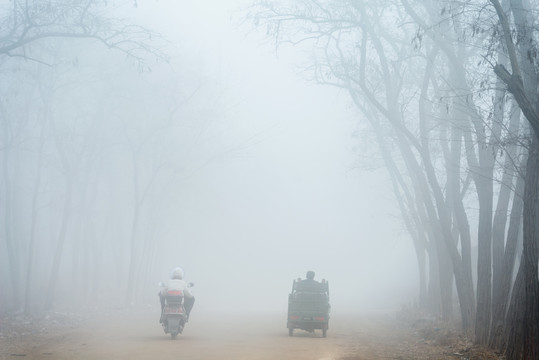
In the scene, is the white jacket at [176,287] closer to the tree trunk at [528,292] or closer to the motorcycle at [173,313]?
the motorcycle at [173,313]

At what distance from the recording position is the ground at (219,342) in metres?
13.8

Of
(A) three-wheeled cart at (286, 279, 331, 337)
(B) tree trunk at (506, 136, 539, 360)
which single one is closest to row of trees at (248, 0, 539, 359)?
(B) tree trunk at (506, 136, 539, 360)

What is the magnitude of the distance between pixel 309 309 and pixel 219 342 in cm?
462

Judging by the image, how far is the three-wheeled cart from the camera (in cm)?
2030

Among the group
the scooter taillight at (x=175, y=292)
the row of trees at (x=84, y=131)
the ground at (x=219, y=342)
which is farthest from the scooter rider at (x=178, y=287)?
the row of trees at (x=84, y=131)

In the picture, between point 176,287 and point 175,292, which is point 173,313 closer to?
point 175,292

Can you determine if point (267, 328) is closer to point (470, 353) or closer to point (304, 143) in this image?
point (470, 353)

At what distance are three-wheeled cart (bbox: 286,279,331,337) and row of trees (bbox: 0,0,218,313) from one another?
8.73m

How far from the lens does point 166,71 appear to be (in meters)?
35.2

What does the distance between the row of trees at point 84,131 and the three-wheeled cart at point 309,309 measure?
28.6 feet

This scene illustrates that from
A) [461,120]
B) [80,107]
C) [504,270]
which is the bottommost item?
[504,270]

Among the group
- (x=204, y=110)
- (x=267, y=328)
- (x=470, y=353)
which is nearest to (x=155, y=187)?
(x=204, y=110)

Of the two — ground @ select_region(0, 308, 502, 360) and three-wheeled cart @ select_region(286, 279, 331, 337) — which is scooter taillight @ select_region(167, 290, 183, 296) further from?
three-wheeled cart @ select_region(286, 279, 331, 337)

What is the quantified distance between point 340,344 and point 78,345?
677 centimetres
